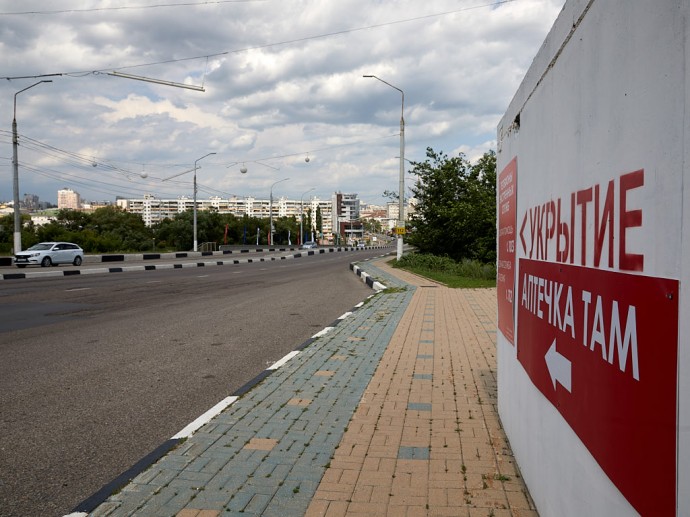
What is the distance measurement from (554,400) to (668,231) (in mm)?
1519

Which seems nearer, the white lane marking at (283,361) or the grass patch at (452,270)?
the white lane marking at (283,361)

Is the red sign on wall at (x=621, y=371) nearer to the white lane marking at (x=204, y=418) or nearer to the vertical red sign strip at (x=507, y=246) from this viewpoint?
the vertical red sign strip at (x=507, y=246)

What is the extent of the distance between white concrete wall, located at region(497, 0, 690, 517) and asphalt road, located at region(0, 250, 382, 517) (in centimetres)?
275

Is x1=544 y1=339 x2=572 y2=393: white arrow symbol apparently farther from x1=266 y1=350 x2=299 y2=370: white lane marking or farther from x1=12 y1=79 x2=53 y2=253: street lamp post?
x1=12 y1=79 x2=53 y2=253: street lamp post

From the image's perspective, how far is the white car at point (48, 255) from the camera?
31.2 meters

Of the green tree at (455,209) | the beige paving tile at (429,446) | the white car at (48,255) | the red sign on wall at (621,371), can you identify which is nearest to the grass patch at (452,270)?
the green tree at (455,209)

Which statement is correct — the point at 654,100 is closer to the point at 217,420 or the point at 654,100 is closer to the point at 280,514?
the point at 280,514

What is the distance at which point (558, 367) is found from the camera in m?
2.76

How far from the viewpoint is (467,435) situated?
4574 mm

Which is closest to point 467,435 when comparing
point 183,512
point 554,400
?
point 554,400

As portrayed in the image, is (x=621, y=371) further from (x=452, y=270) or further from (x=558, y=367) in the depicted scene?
(x=452, y=270)

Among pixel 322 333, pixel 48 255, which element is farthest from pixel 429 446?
pixel 48 255

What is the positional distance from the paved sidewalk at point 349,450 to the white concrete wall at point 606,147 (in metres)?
0.46

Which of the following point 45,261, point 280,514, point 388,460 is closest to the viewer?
point 280,514
